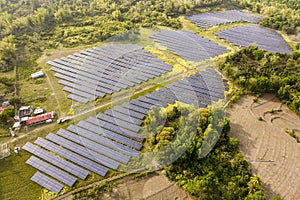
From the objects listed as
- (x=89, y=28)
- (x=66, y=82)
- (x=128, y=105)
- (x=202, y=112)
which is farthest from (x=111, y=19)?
(x=202, y=112)

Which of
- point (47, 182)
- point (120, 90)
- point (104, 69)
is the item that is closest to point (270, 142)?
point (120, 90)

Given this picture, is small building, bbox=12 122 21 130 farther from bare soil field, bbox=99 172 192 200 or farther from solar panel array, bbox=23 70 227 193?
bare soil field, bbox=99 172 192 200

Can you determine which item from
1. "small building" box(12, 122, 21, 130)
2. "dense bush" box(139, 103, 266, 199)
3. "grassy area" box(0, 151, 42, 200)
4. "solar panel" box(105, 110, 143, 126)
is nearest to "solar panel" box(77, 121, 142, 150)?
"dense bush" box(139, 103, 266, 199)

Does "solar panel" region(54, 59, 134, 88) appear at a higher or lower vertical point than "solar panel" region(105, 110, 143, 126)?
higher

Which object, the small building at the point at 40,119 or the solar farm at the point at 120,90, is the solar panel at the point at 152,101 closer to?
the solar farm at the point at 120,90

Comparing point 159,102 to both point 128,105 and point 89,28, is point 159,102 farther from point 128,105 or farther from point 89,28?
point 89,28

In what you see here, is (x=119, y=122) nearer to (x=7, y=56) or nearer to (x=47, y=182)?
(x=47, y=182)

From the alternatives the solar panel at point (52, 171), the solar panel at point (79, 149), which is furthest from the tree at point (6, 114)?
the solar panel at point (52, 171)
